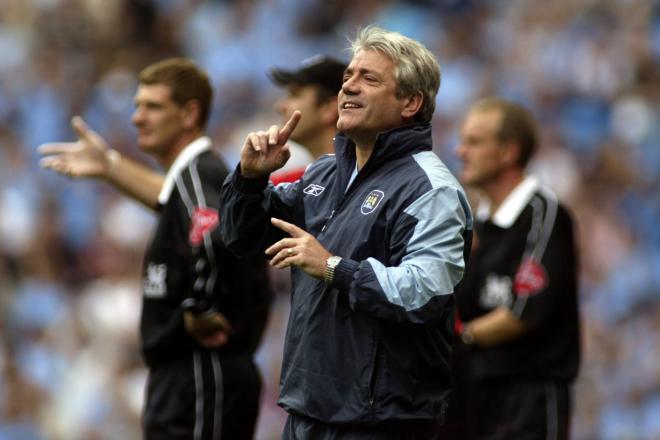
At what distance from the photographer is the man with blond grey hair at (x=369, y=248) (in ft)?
14.9

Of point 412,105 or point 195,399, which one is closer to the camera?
point 412,105

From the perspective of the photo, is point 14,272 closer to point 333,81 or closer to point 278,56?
point 278,56

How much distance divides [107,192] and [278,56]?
2.24m

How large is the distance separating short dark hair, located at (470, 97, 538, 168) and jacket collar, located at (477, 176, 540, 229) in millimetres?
175

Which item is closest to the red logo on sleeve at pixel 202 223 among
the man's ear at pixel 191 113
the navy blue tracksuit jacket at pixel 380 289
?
the man's ear at pixel 191 113

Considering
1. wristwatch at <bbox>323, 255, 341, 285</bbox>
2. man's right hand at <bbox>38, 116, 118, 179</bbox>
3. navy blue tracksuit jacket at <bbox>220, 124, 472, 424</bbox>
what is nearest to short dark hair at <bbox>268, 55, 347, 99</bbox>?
man's right hand at <bbox>38, 116, 118, 179</bbox>

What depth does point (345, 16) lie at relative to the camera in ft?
45.1

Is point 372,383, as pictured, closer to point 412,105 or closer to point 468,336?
point 412,105

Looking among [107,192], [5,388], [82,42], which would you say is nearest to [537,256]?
[5,388]

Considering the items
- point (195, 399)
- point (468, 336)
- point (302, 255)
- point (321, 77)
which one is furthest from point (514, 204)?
point (302, 255)

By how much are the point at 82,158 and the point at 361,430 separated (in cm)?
294

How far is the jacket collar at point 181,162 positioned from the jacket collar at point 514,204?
160 cm

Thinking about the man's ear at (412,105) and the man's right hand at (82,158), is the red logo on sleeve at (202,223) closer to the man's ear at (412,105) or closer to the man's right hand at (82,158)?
the man's right hand at (82,158)

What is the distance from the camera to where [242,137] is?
12641 millimetres
